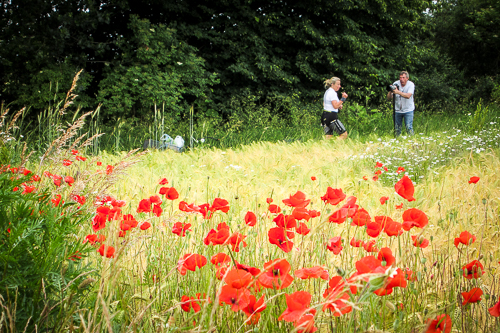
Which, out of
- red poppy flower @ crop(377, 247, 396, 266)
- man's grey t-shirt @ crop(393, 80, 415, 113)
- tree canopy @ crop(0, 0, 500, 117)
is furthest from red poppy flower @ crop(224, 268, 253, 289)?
tree canopy @ crop(0, 0, 500, 117)

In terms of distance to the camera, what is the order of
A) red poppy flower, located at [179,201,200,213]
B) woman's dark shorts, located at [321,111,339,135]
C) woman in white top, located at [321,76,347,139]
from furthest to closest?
1. woman's dark shorts, located at [321,111,339,135]
2. woman in white top, located at [321,76,347,139]
3. red poppy flower, located at [179,201,200,213]

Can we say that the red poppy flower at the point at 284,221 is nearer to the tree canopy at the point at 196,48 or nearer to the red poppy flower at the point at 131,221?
the red poppy flower at the point at 131,221

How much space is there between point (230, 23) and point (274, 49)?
79.5 inches

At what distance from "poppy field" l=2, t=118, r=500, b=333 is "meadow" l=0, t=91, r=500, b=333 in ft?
0.03

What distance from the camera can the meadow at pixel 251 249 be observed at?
2.80 ft

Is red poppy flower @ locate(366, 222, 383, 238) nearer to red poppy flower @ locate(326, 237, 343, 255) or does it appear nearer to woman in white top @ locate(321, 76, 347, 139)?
red poppy flower @ locate(326, 237, 343, 255)

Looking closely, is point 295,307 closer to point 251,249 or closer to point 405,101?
point 251,249

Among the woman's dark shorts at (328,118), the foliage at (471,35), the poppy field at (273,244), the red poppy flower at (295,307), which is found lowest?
the poppy field at (273,244)

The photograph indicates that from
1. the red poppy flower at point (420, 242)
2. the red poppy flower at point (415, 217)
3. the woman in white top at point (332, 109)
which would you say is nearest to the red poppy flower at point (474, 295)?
the red poppy flower at point (420, 242)

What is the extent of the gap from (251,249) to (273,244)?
0.41 feet

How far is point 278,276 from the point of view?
2.73ft

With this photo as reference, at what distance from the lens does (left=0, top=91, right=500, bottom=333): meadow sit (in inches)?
33.6

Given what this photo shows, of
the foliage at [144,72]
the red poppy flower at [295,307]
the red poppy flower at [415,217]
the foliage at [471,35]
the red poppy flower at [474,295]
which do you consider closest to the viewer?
the red poppy flower at [295,307]

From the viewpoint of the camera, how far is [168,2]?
1209cm
